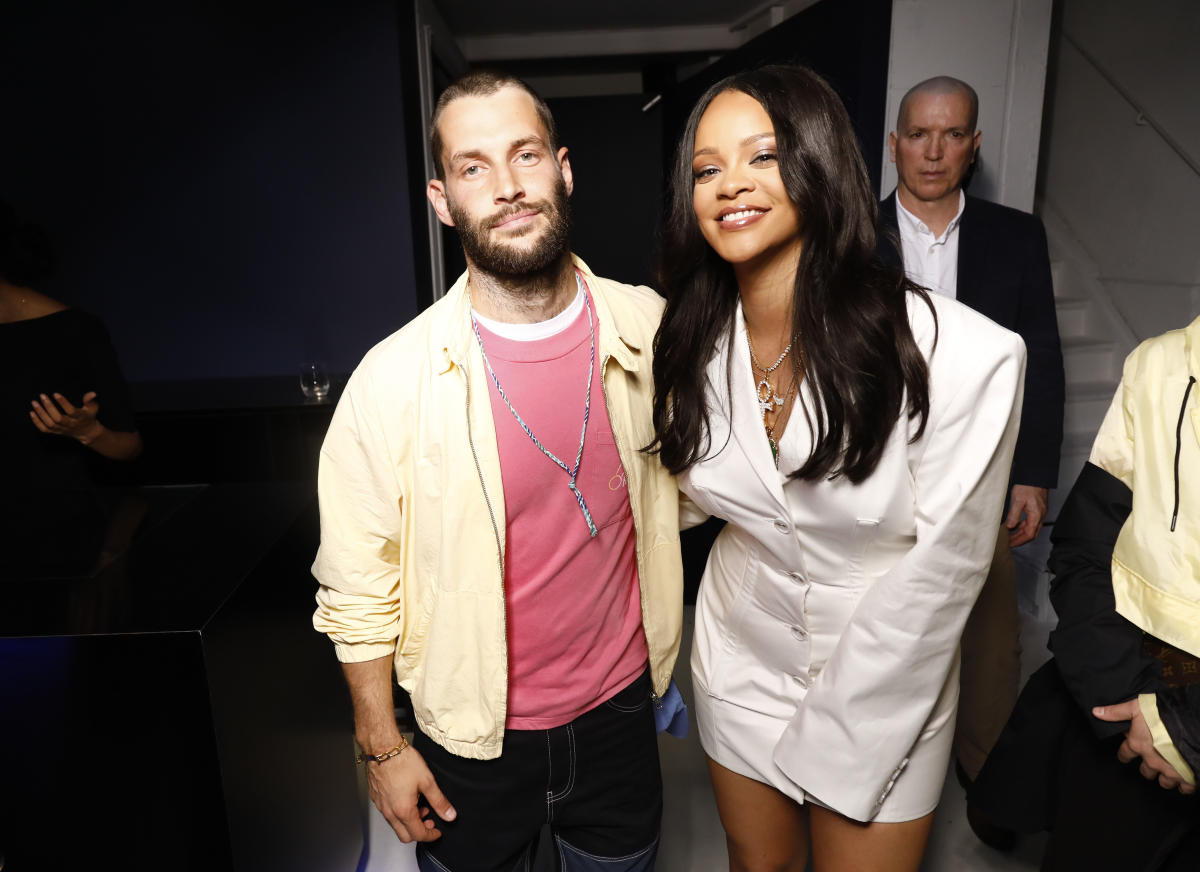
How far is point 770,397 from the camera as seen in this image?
4.75 ft

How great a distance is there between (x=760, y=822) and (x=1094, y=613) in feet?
2.25

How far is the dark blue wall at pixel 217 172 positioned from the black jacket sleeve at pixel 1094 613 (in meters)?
2.93

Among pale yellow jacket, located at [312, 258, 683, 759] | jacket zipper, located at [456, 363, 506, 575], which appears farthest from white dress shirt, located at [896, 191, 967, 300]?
Result: jacket zipper, located at [456, 363, 506, 575]

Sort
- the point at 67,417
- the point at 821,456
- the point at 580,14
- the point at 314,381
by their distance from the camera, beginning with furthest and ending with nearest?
the point at 580,14, the point at 314,381, the point at 67,417, the point at 821,456

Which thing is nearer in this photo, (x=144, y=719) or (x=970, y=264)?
(x=144, y=719)

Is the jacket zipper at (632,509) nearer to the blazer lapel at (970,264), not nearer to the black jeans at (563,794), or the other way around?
the black jeans at (563,794)

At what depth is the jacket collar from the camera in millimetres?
1382

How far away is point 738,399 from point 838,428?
196mm

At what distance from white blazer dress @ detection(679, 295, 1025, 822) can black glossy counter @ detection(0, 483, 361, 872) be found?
3.00 ft

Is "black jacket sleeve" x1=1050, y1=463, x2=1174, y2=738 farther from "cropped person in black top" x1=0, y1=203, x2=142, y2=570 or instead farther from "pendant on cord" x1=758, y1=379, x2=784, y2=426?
"cropped person in black top" x1=0, y1=203, x2=142, y2=570

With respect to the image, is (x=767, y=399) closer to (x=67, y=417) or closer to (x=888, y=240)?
(x=888, y=240)

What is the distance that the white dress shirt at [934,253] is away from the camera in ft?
8.48

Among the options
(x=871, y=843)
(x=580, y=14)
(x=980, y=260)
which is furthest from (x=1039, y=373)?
(x=580, y=14)

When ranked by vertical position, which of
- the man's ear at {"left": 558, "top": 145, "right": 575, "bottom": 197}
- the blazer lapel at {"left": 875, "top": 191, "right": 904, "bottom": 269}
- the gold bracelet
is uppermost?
the man's ear at {"left": 558, "top": 145, "right": 575, "bottom": 197}
